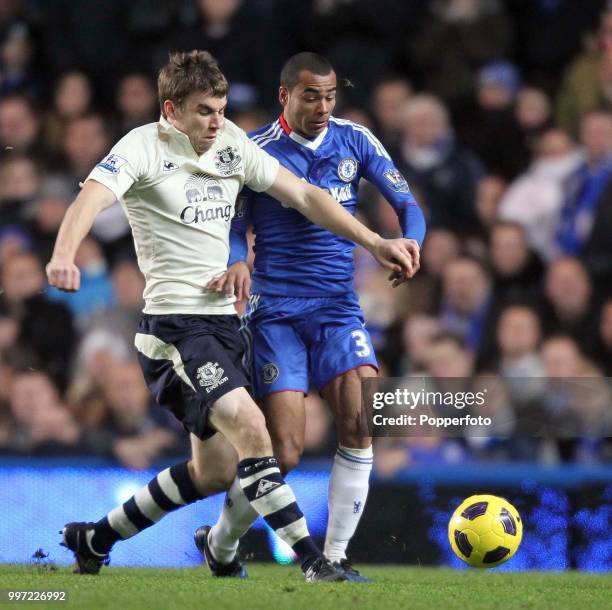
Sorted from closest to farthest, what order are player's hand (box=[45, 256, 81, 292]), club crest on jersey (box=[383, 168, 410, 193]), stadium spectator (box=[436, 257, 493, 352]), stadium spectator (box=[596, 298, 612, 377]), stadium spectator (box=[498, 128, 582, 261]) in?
1. player's hand (box=[45, 256, 81, 292])
2. club crest on jersey (box=[383, 168, 410, 193])
3. stadium spectator (box=[596, 298, 612, 377])
4. stadium spectator (box=[436, 257, 493, 352])
5. stadium spectator (box=[498, 128, 582, 261])

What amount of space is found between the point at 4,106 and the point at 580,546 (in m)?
5.85

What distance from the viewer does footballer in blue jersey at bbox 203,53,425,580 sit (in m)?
5.75

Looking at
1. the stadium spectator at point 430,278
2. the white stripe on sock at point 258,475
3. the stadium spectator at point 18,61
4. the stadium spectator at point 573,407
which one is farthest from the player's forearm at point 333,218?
the stadium spectator at point 18,61

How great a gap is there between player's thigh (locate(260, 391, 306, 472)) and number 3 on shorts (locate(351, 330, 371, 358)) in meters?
0.31

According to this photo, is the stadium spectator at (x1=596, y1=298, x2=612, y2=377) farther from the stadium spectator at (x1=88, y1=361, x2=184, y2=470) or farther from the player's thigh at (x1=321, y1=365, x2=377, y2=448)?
the player's thigh at (x1=321, y1=365, x2=377, y2=448)

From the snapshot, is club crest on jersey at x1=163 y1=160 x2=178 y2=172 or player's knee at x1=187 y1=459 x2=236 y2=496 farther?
player's knee at x1=187 y1=459 x2=236 y2=496

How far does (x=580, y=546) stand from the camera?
22.4 ft

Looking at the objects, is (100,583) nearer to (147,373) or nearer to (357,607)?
(147,373)

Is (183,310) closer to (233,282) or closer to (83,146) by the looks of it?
(233,282)

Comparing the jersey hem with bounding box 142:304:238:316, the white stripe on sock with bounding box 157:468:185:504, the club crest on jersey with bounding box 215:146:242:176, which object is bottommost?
the white stripe on sock with bounding box 157:468:185:504

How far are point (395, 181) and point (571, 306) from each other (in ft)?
9.47

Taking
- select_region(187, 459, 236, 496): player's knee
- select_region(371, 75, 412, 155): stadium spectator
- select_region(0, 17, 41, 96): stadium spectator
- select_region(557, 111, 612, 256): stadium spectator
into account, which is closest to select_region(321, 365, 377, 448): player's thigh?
select_region(187, 459, 236, 496): player's knee

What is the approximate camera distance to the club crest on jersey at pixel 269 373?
18.9 ft

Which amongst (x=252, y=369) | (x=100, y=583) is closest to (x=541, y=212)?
(x=252, y=369)
